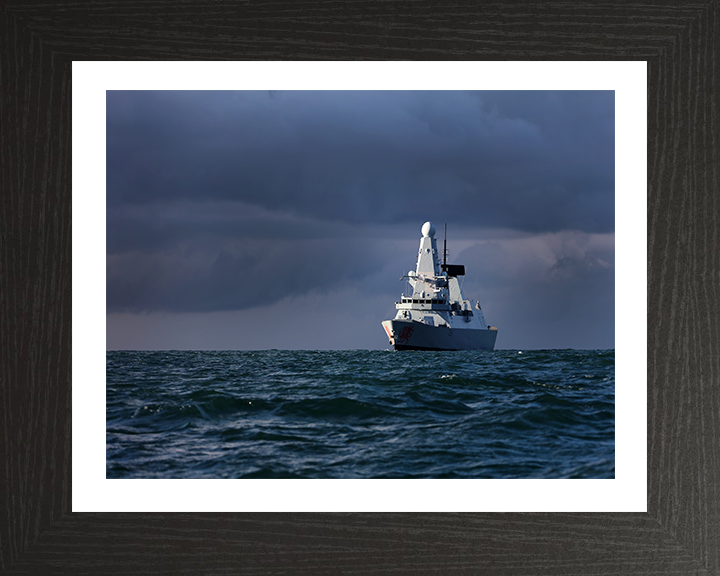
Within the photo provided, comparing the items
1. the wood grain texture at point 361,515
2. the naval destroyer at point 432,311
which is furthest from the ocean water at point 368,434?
the naval destroyer at point 432,311

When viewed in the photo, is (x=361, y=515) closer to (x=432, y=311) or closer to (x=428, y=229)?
(x=428, y=229)

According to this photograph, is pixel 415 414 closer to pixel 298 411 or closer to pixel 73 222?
pixel 298 411

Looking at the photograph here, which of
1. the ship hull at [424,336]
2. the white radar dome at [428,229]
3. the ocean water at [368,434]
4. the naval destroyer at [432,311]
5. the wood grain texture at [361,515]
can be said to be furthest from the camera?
the ship hull at [424,336]

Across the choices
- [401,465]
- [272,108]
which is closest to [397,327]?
[272,108]

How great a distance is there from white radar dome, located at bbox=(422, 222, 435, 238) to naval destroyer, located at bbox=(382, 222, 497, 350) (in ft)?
0.35

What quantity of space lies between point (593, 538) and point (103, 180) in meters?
2.15

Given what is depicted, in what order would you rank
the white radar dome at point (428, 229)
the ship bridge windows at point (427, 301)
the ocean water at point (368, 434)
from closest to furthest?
the ocean water at point (368, 434) → the white radar dome at point (428, 229) → the ship bridge windows at point (427, 301)

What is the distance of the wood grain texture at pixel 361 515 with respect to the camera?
7.45 feet

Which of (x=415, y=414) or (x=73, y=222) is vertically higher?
(x=73, y=222)

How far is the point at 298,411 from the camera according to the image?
3.81 metres

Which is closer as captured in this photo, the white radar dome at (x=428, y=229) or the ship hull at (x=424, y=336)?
the white radar dome at (x=428, y=229)

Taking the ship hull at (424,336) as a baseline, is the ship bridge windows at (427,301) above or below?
above

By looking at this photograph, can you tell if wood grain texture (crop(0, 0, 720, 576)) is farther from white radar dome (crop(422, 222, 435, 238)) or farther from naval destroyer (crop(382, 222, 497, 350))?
naval destroyer (crop(382, 222, 497, 350))

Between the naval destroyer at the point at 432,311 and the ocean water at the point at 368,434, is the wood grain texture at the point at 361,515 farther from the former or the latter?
the naval destroyer at the point at 432,311
